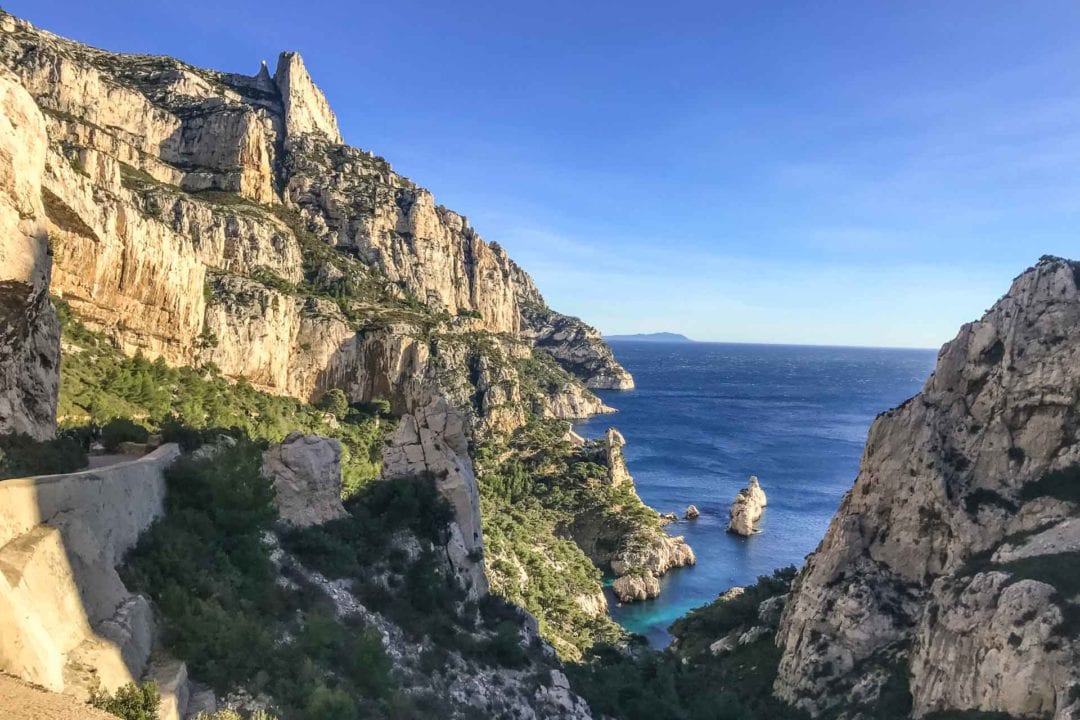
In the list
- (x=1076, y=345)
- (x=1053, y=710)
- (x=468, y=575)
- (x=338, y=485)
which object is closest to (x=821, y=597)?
(x=1053, y=710)

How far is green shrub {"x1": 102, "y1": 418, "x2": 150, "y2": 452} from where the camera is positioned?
17.3 m

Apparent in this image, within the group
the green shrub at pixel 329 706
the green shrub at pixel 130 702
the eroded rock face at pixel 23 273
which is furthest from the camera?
the eroded rock face at pixel 23 273

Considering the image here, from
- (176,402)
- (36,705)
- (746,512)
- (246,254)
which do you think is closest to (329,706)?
(36,705)

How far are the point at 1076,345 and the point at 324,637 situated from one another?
31414 mm

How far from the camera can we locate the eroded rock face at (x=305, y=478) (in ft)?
64.4

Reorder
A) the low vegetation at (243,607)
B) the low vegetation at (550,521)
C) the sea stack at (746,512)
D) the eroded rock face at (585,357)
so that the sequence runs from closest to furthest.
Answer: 1. the low vegetation at (243,607)
2. the low vegetation at (550,521)
3. the sea stack at (746,512)
4. the eroded rock face at (585,357)

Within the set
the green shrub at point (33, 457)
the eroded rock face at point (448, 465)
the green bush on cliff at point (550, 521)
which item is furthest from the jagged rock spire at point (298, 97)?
the green shrub at point (33, 457)

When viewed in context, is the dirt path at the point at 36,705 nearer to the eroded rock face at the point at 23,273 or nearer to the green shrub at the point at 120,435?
the eroded rock face at the point at 23,273

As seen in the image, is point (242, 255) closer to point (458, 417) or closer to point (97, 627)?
point (458, 417)

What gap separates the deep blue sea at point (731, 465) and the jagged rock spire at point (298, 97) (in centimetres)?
7926

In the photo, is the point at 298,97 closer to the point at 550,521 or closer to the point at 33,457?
the point at 550,521

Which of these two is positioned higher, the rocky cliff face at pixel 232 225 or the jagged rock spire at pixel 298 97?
the jagged rock spire at pixel 298 97

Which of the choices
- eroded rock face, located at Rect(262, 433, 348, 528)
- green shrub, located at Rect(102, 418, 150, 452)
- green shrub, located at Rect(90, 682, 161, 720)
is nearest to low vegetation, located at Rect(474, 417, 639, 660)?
eroded rock face, located at Rect(262, 433, 348, 528)

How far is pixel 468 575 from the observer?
74.5ft
